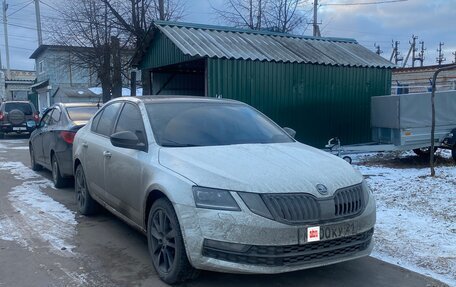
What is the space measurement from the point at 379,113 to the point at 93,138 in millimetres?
8535

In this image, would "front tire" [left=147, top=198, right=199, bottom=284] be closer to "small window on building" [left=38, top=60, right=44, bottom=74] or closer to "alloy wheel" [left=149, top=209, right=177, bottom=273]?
"alloy wheel" [left=149, top=209, right=177, bottom=273]

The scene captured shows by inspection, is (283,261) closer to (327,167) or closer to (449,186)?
(327,167)

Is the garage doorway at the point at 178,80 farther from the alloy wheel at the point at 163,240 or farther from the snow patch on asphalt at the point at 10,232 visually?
the alloy wheel at the point at 163,240

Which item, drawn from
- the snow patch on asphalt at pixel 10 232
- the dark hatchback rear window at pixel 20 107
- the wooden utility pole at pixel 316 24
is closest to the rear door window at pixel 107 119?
the snow patch on asphalt at pixel 10 232

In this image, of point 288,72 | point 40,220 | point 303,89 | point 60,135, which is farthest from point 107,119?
point 303,89

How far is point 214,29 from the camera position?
522 inches

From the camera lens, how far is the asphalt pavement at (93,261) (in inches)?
169

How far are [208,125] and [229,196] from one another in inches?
59.1

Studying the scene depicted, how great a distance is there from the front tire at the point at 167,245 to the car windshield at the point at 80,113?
475 centimetres

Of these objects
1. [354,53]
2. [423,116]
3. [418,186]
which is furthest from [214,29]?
[418,186]

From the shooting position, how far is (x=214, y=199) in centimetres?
376

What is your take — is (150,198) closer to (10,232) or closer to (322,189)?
(322,189)

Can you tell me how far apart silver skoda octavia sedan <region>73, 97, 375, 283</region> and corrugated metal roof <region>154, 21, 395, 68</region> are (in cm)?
613

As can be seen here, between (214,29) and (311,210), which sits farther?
(214,29)
